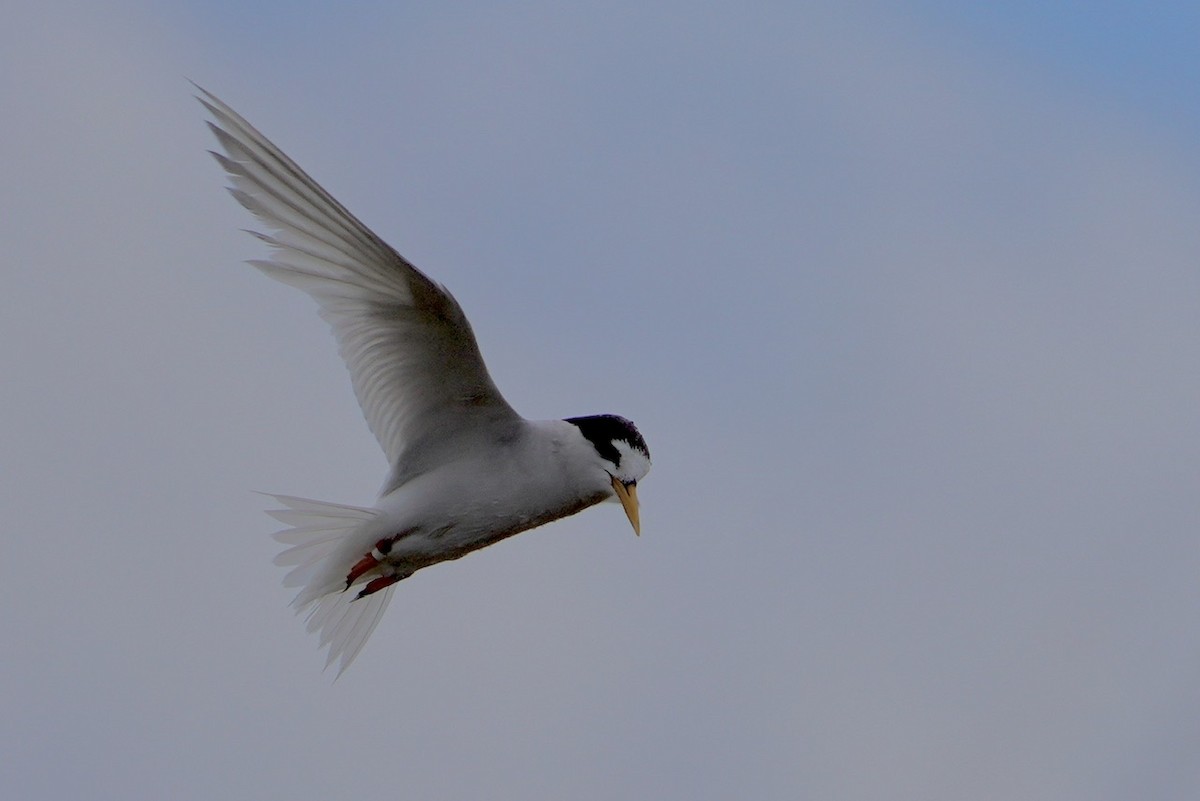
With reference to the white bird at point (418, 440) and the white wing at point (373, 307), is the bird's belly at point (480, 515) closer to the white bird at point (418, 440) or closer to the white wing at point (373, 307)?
the white bird at point (418, 440)

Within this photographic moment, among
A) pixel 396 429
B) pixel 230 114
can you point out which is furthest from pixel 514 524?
pixel 230 114

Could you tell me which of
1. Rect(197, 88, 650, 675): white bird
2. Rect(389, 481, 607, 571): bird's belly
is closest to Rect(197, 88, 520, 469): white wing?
Rect(197, 88, 650, 675): white bird

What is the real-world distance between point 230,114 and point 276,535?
2.26m

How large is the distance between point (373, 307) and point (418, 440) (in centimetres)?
67

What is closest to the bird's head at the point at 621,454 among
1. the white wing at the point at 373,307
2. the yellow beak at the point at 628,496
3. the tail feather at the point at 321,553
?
the yellow beak at the point at 628,496

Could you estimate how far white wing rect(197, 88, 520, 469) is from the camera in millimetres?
6750

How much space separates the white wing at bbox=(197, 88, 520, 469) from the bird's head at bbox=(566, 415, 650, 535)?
417 mm

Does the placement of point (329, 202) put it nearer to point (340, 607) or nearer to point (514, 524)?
point (514, 524)

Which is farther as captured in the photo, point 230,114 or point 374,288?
point 374,288

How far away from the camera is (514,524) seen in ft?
24.2

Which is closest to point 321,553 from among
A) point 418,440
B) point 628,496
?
point 418,440

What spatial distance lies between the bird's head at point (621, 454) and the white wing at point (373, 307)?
0.42 m

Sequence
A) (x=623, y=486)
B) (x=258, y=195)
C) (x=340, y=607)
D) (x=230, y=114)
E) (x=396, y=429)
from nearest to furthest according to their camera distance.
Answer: (x=230, y=114), (x=258, y=195), (x=623, y=486), (x=396, y=429), (x=340, y=607)

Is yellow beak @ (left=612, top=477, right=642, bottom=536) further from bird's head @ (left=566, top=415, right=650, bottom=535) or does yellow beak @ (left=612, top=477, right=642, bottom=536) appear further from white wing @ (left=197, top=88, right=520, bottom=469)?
white wing @ (left=197, top=88, right=520, bottom=469)
